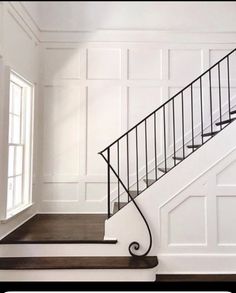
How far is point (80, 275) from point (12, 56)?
2269mm

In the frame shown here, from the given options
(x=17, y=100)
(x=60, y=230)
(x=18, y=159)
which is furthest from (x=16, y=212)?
(x=17, y=100)

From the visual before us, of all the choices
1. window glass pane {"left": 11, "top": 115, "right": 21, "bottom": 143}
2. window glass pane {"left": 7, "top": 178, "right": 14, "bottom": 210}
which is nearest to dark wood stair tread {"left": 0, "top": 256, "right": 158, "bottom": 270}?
window glass pane {"left": 7, "top": 178, "right": 14, "bottom": 210}

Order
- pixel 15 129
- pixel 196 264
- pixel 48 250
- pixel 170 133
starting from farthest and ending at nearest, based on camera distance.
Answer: pixel 170 133 < pixel 15 129 < pixel 196 264 < pixel 48 250

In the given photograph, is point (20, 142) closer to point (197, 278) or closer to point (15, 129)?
point (15, 129)

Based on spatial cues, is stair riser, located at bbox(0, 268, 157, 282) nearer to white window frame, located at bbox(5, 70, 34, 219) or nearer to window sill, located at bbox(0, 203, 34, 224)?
window sill, located at bbox(0, 203, 34, 224)

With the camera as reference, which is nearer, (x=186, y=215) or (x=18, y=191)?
(x=186, y=215)

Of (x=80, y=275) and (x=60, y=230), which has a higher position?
(x=60, y=230)

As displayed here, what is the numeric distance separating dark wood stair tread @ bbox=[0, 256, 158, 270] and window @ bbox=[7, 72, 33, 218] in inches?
25.8

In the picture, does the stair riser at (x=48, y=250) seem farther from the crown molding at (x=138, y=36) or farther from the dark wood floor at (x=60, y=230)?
the crown molding at (x=138, y=36)

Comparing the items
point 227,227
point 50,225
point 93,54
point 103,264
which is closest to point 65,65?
point 93,54

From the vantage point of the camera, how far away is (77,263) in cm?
222

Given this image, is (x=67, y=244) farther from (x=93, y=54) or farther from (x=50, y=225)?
(x=93, y=54)

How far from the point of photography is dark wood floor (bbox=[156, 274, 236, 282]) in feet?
7.60

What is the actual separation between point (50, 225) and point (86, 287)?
2.95 feet
